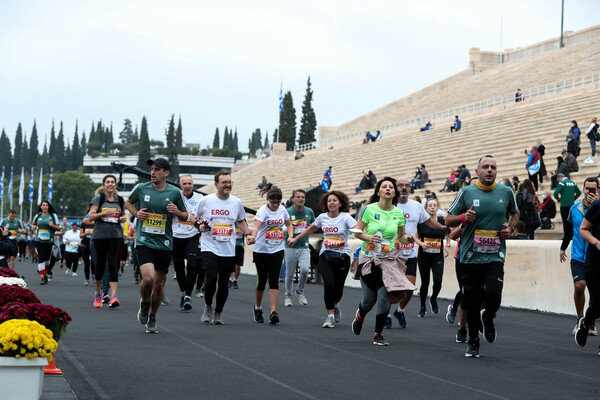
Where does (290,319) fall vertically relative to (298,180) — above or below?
below

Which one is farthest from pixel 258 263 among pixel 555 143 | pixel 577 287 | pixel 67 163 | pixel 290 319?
pixel 67 163

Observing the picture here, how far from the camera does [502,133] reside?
37.3 m

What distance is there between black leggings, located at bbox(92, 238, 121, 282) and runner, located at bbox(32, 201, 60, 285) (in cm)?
728

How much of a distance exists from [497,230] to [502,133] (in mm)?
29116

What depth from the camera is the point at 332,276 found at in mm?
11898

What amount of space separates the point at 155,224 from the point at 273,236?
7.28 ft

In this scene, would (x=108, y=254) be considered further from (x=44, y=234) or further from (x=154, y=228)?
(x=44, y=234)

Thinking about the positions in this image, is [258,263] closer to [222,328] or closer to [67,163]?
[222,328]

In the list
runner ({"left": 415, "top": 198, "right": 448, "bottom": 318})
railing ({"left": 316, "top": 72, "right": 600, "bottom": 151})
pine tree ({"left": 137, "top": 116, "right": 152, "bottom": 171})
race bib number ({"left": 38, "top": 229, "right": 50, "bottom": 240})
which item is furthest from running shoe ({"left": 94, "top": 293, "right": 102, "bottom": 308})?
pine tree ({"left": 137, "top": 116, "right": 152, "bottom": 171})

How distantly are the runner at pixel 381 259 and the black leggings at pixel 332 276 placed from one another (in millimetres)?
1328

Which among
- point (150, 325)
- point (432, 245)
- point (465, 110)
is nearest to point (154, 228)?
point (150, 325)

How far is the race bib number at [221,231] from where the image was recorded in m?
11.6

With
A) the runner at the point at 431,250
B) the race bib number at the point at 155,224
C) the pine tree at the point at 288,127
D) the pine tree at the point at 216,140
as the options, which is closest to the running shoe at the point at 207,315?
the race bib number at the point at 155,224

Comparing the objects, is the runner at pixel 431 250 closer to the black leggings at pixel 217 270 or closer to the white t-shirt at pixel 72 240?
the black leggings at pixel 217 270
